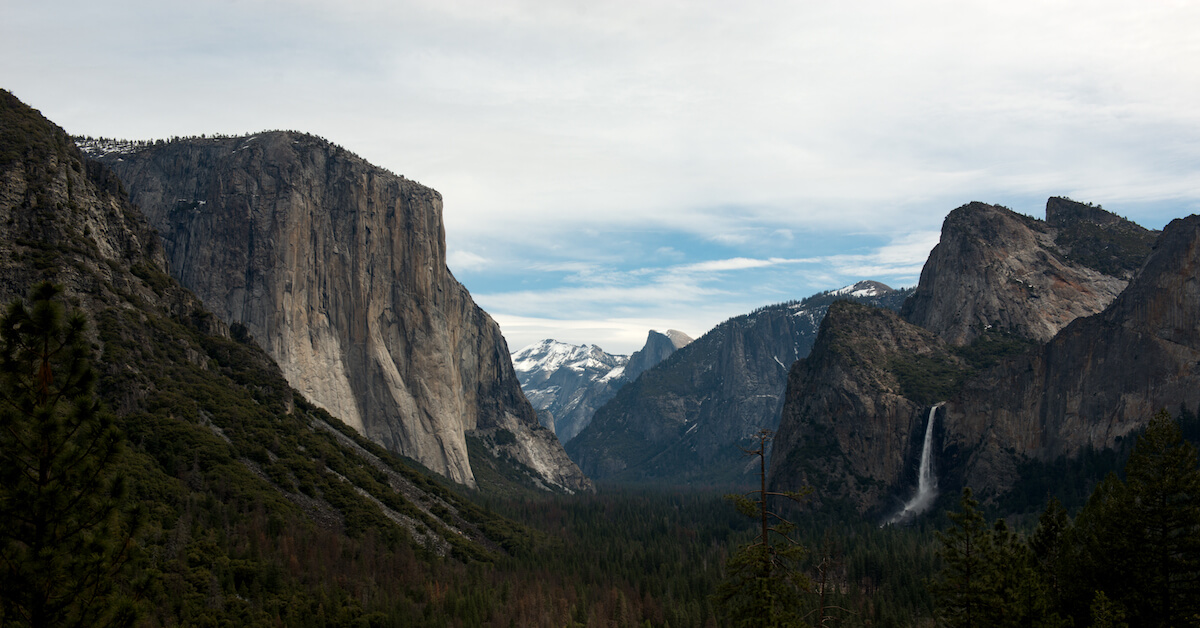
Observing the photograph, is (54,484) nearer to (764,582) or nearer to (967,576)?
(764,582)

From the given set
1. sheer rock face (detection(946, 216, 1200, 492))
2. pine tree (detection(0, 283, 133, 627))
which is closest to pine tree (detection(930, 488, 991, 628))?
pine tree (detection(0, 283, 133, 627))

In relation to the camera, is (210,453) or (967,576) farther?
(210,453)

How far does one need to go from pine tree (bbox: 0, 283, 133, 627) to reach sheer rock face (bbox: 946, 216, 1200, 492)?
581ft

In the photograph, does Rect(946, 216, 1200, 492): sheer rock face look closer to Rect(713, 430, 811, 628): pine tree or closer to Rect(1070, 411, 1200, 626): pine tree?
Rect(1070, 411, 1200, 626): pine tree

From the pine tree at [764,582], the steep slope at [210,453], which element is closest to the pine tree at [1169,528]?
the pine tree at [764,582]

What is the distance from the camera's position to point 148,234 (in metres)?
142

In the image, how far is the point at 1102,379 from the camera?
168375 millimetres

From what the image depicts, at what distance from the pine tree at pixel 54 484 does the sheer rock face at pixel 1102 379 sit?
17697 cm

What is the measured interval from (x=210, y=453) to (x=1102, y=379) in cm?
16440

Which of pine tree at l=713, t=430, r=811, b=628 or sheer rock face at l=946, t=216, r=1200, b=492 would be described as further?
sheer rock face at l=946, t=216, r=1200, b=492

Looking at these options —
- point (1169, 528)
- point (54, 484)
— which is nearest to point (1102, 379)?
point (1169, 528)

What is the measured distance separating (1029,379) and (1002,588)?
156 metres

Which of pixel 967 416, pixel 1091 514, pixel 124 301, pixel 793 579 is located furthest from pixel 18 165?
pixel 967 416

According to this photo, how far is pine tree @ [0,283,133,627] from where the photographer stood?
2322 centimetres
